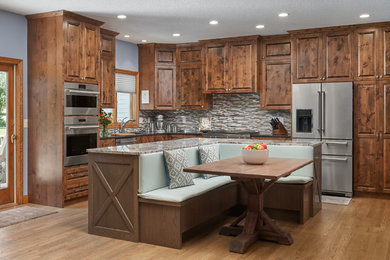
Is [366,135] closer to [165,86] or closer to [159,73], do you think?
[165,86]

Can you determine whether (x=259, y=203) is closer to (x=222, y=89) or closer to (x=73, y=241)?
(x=73, y=241)

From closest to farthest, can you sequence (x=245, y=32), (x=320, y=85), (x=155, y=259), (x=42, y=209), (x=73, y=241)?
(x=155, y=259), (x=73, y=241), (x=42, y=209), (x=320, y=85), (x=245, y=32)

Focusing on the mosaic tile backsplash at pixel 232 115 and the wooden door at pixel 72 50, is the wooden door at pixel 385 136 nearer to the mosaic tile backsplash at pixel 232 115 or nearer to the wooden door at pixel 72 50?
the mosaic tile backsplash at pixel 232 115

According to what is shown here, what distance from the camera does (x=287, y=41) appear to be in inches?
261

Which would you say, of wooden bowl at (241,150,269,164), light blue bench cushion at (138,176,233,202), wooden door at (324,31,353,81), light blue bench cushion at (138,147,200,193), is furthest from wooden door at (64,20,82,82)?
wooden door at (324,31,353,81)

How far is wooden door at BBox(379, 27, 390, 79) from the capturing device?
5664mm

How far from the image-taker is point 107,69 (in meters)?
6.46

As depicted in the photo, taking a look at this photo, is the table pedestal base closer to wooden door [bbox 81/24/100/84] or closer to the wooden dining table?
the wooden dining table

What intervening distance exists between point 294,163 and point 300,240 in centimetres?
74

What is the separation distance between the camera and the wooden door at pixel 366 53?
18.9 ft

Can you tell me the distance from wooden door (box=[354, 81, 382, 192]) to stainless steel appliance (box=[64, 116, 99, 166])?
3.85 m

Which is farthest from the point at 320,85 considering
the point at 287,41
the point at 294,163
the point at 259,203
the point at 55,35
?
the point at 55,35

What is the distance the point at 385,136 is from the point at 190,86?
348cm

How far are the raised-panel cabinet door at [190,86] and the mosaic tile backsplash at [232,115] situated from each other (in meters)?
0.47
